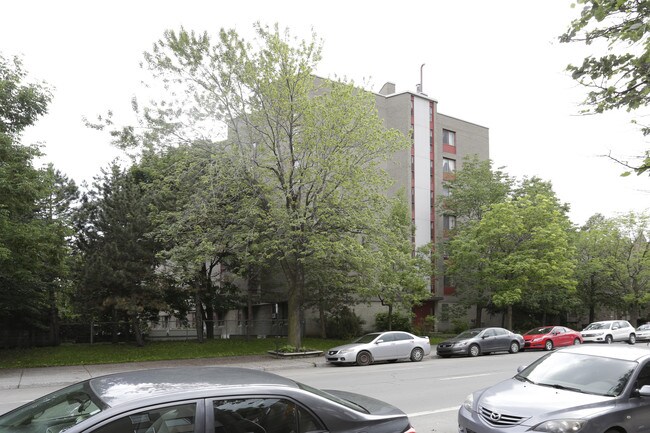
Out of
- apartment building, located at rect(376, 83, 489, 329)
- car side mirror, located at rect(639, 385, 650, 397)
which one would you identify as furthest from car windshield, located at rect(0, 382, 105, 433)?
apartment building, located at rect(376, 83, 489, 329)

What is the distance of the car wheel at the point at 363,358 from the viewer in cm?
2058

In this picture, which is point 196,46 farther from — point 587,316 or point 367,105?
point 587,316

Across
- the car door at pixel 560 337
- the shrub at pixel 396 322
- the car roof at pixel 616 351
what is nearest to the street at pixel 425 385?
the car roof at pixel 616 351

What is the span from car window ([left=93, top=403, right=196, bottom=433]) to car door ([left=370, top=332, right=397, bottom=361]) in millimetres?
18319

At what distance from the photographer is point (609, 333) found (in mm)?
32469

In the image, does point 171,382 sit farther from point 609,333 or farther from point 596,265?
point 596,265

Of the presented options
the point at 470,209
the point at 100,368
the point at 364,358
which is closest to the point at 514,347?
the point at 364,358

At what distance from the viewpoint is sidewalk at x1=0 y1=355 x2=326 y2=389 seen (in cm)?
1647

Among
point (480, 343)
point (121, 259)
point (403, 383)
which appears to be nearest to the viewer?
point (403, 383)

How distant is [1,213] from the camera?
16.6 meters

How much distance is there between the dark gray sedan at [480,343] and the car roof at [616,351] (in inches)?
685

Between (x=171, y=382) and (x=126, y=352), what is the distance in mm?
22618

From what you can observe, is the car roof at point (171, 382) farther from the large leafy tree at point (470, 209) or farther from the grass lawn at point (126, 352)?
the large leafy tree at point (470, 209)

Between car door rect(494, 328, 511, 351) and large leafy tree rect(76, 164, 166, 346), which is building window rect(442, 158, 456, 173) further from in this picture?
large leafy tree rect(76, 164, 166, 346)
